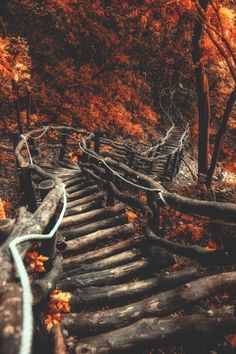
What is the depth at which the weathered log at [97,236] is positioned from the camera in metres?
5.19

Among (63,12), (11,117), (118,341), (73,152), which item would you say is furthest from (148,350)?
(63,12)

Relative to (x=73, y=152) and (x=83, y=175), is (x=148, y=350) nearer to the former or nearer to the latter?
(x=83, y=175)

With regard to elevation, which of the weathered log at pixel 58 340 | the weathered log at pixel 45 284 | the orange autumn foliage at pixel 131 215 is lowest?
the orange autumn foliage at pixel 131 215

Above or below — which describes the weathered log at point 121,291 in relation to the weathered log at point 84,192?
above

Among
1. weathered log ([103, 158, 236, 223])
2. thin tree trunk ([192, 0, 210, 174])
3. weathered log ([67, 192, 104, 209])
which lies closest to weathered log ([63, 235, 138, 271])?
weathered log ([103, 158, 236, 223])

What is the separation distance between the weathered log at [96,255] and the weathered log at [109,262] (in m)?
0.10

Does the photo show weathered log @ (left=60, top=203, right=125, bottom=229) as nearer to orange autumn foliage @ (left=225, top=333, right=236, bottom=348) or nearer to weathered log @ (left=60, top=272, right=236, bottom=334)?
weathered log @ (left=60, top=272, right=236, bottom=334)

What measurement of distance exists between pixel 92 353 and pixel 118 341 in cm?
32

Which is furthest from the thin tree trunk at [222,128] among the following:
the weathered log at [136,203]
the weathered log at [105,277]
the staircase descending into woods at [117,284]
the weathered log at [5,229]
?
the weathered log at [5,229]

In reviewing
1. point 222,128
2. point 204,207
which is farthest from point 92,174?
point 222,128

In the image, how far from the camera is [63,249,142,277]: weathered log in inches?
184

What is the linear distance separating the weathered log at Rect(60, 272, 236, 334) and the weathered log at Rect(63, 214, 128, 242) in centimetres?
176

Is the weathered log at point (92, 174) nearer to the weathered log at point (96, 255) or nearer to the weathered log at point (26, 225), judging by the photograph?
the weathered log at point (96, 255)

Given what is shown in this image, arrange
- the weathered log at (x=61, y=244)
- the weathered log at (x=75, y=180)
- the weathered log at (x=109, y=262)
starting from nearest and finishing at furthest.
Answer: the weathered log at (x=109, y=262)
the weathered log at (x=61, y=244)
the weathered log at (x=75, y=180)
